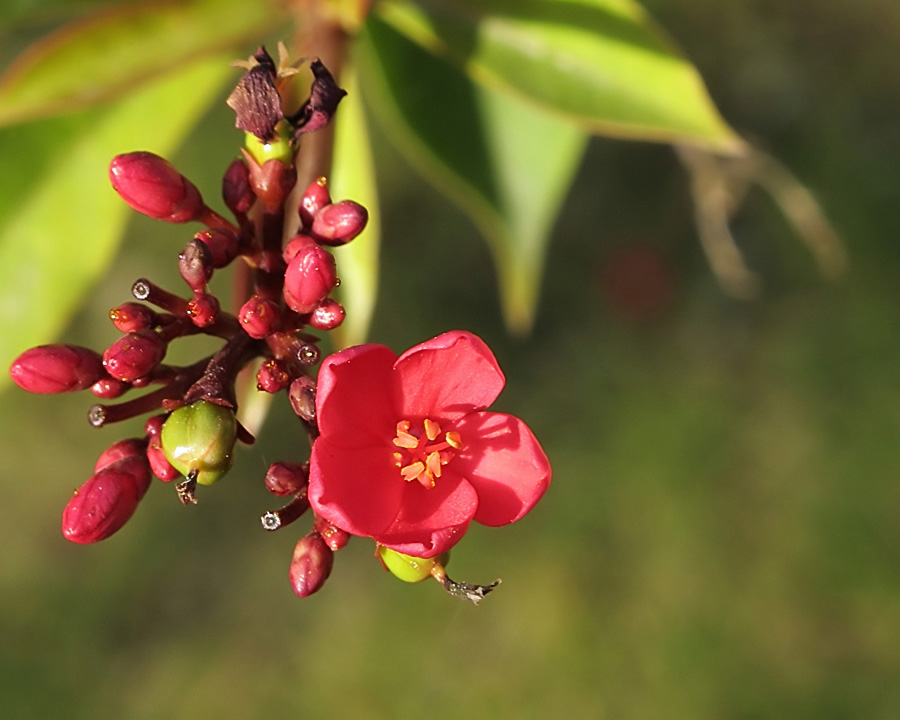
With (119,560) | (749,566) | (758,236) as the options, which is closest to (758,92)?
(758,236)

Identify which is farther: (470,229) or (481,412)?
(470,229)

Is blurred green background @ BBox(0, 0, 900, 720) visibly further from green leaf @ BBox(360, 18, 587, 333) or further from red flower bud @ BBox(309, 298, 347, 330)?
red flower bud @ BBox(309, 298, 347, 330)

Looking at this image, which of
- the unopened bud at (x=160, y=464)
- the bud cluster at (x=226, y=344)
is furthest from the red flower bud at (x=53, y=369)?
the unopened bud at (x=160, y=464)

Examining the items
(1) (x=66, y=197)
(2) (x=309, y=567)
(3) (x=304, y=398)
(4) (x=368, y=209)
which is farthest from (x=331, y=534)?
(1) (x=66, y=197)

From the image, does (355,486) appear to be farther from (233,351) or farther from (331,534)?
(233,351)

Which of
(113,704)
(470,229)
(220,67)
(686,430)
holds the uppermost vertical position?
(220,67)

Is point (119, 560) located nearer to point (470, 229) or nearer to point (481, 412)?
point (470, 229)
